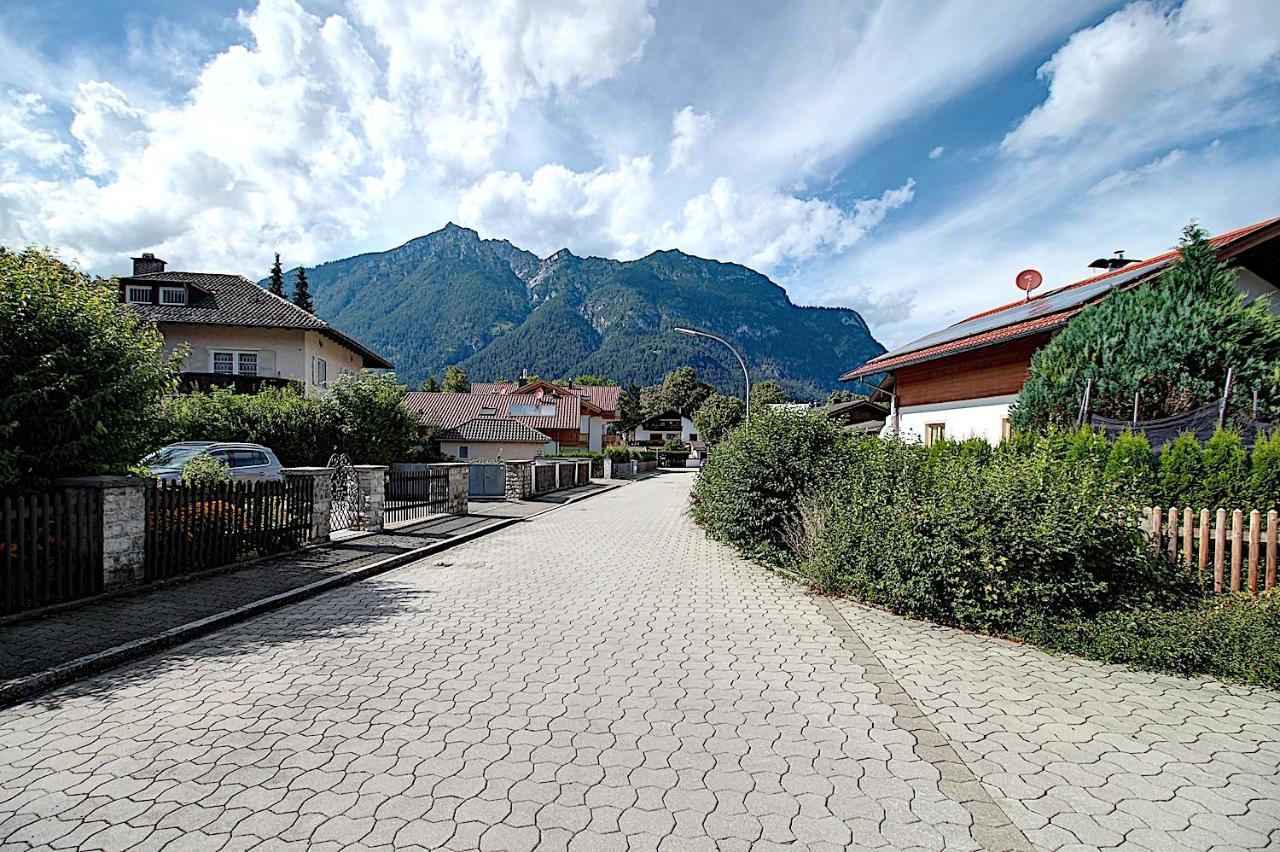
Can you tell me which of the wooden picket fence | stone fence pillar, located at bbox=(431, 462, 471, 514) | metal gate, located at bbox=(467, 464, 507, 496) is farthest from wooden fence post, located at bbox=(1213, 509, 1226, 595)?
metal gate, located at bbox=(467, 464, 507, 496)

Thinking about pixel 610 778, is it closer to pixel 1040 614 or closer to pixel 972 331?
pixel 1040 614

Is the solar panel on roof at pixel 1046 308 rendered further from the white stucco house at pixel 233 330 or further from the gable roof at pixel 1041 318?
the white stucco house at pixel 233 330

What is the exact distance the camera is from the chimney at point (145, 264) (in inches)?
1313

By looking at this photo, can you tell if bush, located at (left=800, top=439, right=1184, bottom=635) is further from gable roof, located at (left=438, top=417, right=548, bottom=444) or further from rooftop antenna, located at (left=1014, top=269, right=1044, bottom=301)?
gable roof, located at (left=438, top=417, right=548, bottom=444)

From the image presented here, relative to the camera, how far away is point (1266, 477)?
6.95 meters

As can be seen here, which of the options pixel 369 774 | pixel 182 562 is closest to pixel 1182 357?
pixel 369 774

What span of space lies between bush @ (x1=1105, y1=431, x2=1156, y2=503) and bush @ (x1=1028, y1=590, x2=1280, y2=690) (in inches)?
58.7

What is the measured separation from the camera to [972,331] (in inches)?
637

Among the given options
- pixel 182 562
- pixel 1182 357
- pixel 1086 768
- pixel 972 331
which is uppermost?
pixel 972 331

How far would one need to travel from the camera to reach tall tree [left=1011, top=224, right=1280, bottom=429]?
28.2 ft

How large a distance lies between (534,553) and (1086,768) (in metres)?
9.35

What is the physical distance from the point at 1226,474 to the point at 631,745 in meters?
7.20

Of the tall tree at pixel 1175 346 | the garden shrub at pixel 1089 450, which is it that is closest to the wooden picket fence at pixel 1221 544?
the garden shrub at pixel 1089 450

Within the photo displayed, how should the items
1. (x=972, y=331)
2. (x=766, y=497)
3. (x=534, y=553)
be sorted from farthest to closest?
(x=972, y=331) < (x=534, y=553) < (x=766, y=497)
